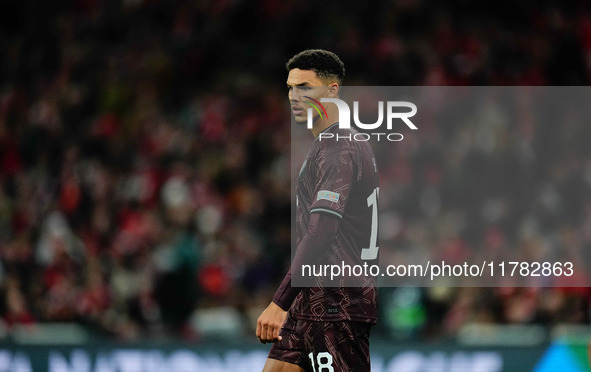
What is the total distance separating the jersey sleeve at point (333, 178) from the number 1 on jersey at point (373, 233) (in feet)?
0.59

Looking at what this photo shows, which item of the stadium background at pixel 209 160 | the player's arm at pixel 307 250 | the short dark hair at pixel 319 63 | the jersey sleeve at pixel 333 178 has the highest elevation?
the stadium background at pixel 209 160

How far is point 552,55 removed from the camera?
11016mm

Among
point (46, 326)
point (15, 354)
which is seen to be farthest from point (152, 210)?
point (15, 354)

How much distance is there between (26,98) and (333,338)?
835cm

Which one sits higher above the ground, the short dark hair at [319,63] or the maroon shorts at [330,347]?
the short dark hair at [319,63]

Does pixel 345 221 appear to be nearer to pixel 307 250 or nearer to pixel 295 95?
pixel 307 250

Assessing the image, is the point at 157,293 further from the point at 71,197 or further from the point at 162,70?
the point at 162,70

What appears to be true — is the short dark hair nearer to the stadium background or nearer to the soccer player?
the soccer player

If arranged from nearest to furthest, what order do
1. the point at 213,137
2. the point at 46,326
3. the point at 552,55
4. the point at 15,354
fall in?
the point at 15,354
the point at 46,326
the point at 213,137
the point at 552,55

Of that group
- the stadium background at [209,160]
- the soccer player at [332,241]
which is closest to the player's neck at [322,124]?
the soccer player at [332,241]

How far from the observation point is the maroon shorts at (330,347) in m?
4.01

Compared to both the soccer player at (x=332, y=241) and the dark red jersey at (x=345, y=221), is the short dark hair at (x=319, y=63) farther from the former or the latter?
the dark red jersey at (x=345, y=221)

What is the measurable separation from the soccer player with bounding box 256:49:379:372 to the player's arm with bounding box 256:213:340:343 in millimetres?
27

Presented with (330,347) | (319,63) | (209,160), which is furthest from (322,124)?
(209,160)
